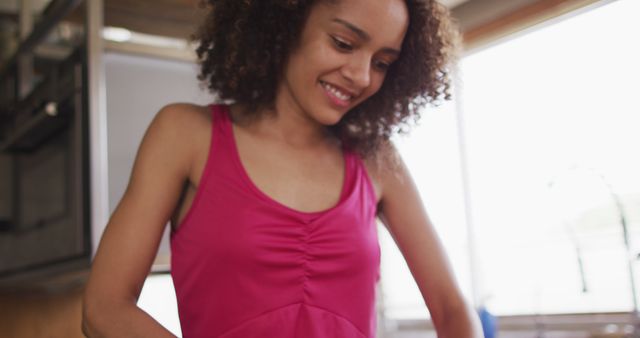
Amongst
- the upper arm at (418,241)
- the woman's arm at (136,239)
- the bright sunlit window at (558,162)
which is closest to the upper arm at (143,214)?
the woman's arm at (136,239)

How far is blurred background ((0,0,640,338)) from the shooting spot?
164 centimetres

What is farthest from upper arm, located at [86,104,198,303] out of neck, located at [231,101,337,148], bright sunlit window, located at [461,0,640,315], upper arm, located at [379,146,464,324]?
bright sunlit window, located at [461,0,640,315]

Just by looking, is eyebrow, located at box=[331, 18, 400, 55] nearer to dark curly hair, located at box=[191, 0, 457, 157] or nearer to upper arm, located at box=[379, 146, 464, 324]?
dark curly hair, located at box=[191, 0, 457, 157]

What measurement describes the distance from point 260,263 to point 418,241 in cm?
28

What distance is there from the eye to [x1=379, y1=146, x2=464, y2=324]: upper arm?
0.22 meters

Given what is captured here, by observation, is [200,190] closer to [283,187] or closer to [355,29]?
[283,187]

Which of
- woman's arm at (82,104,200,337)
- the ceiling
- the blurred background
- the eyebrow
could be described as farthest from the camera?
the ceiling

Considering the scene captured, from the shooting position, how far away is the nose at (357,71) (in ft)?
2.79

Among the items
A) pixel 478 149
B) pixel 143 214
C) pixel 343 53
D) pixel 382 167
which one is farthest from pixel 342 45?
pixel 478 149

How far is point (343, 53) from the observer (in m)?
0.86

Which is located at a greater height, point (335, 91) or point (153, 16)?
point (153, 16)

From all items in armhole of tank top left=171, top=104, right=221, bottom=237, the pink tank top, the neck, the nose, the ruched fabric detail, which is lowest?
the ruched fabric detail

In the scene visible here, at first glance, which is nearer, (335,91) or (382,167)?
(335,91)

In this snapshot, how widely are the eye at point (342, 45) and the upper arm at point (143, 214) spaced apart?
0.73ft
